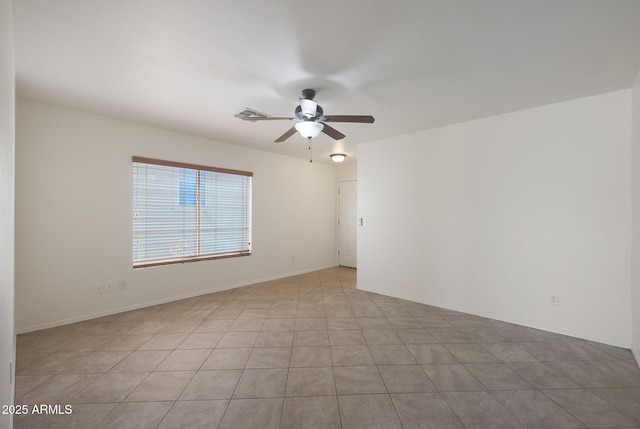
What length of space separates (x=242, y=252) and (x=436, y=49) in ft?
13.9

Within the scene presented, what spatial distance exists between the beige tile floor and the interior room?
2 centimetres

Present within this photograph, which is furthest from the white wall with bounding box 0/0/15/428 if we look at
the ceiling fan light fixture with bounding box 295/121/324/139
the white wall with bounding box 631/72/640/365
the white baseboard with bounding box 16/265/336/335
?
the white wall with bounding box 631/72/640/365

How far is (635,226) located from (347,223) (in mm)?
4747

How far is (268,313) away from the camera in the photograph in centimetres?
355

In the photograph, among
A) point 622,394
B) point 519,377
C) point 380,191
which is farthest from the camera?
point 380,191

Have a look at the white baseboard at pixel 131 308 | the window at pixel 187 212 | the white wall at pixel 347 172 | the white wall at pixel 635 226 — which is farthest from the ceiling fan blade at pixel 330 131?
the white wall at pixel 347 172

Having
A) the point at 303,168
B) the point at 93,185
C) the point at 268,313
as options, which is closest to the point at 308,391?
the point at 268,313

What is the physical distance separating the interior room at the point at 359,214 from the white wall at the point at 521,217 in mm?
23

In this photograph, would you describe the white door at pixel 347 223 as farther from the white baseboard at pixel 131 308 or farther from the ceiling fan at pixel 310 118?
the ceiling fan at pixel 310 118

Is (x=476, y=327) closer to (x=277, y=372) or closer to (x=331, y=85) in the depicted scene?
(x=277, y=372)

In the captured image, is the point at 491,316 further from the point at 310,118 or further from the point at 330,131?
the point at 310,118

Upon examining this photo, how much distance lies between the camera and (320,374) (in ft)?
7.23

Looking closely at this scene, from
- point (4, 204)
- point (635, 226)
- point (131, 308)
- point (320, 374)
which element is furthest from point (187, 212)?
point (635, 226)

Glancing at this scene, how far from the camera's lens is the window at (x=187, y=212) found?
3.77 m
